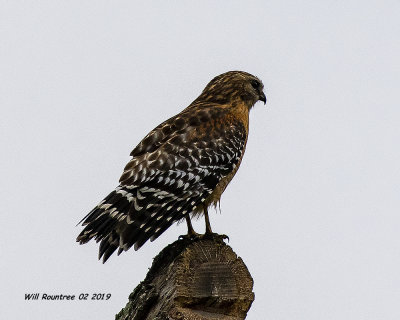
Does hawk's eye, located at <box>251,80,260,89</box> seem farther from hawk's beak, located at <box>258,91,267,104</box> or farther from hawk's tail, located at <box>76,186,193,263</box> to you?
hawk's tail, located at <box>76,186,193,263</box>

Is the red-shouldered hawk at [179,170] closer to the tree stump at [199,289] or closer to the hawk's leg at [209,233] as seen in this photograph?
the hawk's leg at [209,233]

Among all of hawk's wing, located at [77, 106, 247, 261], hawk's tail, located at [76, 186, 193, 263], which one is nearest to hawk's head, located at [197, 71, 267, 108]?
hawk's wing, located at [77, 106, 247, 261]

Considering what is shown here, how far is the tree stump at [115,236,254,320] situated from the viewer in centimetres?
548

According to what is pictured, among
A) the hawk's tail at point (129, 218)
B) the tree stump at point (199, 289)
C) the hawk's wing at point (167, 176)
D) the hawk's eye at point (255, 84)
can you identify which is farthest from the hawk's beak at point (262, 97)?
the tree stump at point (199, 289)

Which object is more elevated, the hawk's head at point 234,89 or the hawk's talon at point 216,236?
the hawk's head at point 234,89

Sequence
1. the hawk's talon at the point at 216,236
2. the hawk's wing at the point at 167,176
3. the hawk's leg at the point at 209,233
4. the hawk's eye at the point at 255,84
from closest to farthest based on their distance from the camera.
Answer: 1. the hawk's wing at the point at 167,176
2. the hawk's talon at the point at 216,236
3. the hawk's leg at the point at 209,233
4. the hawk's eye at the point at 255,84

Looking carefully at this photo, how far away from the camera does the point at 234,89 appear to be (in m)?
9.41

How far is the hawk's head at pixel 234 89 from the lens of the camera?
936cm

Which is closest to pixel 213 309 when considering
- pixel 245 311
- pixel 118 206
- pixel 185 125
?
pixel 245 311

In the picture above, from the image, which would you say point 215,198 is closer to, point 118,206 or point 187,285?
point 118,206

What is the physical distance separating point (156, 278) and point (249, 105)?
13.4ft

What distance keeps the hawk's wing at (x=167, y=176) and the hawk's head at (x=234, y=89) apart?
43 cm

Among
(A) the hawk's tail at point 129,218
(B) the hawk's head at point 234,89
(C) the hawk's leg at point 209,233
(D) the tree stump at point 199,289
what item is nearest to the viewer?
(D) the tree stump at point 199,289

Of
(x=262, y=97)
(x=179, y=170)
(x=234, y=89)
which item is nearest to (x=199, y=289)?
(x=179, y=170)
